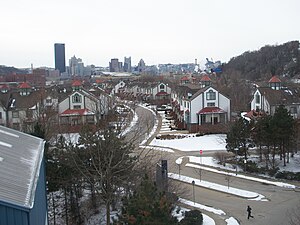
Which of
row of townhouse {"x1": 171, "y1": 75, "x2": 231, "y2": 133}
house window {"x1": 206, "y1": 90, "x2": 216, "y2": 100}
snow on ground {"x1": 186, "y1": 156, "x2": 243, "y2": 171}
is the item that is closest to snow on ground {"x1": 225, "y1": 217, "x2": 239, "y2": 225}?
snow on ground {"x1": 186, "y1": 156, "x2": 243, "y2": 171}

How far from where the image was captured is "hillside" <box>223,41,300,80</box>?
85938 mm

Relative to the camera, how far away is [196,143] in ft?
109

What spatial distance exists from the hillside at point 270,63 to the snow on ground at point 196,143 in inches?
2072

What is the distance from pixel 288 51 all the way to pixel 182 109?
63.8 meters

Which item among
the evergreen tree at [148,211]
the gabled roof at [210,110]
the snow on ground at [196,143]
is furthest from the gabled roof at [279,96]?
the evergreen tree at [148,211]

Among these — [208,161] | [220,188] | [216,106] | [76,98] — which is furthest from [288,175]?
[76,98]

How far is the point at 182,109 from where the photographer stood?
1713 inches

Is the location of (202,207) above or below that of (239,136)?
below

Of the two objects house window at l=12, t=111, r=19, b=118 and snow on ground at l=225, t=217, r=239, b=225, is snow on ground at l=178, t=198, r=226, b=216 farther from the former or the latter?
house window at l=12, t=111, r=19, b=118

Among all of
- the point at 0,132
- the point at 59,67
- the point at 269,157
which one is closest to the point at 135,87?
the point at 269,157

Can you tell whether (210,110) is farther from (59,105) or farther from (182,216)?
(182,216)

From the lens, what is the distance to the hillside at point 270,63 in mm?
85938

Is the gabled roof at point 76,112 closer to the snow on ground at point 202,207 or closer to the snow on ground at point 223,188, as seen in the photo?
the snow on ground at point 223,188

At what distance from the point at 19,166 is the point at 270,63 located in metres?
90.3
